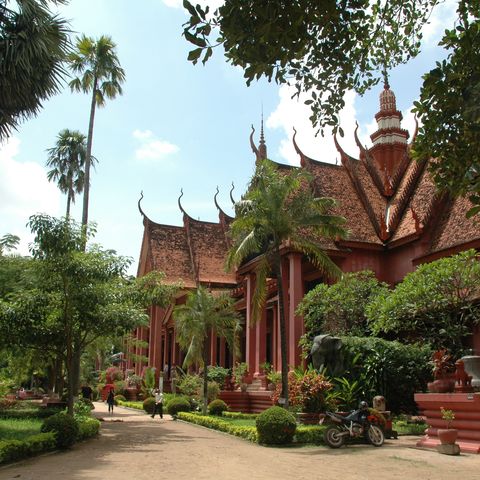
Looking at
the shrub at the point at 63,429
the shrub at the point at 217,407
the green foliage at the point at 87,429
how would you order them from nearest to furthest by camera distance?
the shrub at the point at 63,429
the green foliage at the point at 87,429
the shrub at the point at 217,407

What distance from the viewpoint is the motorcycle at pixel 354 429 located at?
12.3 m

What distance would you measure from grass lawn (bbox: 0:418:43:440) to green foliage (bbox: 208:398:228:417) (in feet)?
21.6

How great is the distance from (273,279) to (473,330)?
861cm

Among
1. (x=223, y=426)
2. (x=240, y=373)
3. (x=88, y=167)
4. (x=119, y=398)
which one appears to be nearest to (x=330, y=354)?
(x=223, y=426)

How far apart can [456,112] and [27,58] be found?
32.2 feet

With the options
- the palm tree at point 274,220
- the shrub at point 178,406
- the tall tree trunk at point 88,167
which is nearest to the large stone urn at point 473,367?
the palm tree at point 274,220

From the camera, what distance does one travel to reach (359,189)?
24109mm

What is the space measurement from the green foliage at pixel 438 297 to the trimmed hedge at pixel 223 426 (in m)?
4.18

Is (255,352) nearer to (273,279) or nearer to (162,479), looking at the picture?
(273,279)

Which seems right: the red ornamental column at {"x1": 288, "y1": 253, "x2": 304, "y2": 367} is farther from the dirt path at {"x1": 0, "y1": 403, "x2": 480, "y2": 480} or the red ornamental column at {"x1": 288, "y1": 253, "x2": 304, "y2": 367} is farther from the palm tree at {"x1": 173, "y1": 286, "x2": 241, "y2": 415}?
the dirt path at {"x1": 0, "y1": 403, "x2": 480, "y2": 480}

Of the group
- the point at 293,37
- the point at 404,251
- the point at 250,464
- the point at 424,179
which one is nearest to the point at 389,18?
the point at 293,37

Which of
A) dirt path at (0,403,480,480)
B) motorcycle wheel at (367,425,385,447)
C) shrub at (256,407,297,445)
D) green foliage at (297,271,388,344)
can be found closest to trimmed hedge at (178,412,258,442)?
dirt path at (0,403,480,480)

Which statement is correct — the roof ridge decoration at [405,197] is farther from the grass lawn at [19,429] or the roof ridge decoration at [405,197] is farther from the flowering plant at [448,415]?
the grass lawn at [19,429]

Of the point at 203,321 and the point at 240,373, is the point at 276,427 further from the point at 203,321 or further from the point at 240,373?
the point at 240,373
